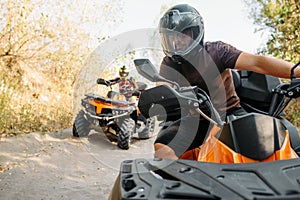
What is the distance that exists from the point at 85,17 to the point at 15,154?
5.93m

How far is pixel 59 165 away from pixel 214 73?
383 centimetres

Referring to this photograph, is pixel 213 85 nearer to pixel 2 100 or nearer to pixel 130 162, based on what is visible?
pixel 130 162

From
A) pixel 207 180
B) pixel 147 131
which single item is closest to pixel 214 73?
pixel 207 180

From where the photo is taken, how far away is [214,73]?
2.14m

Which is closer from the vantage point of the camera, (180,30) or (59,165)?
(180,30)

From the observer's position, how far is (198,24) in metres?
1.96

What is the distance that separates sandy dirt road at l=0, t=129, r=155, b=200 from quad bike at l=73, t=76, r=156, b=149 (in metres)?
0.22

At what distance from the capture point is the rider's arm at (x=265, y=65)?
179 cm

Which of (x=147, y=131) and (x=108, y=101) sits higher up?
(x=108, y=101)

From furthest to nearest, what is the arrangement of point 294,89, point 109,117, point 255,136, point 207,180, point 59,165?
1. point 109,117
2. point 59,165
3. point 294,89
4. point 255,136
5. point 207,180

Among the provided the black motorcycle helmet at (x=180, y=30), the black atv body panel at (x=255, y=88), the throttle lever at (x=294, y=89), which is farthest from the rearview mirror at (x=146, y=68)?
the black atv body panel at (x=255, y=88)

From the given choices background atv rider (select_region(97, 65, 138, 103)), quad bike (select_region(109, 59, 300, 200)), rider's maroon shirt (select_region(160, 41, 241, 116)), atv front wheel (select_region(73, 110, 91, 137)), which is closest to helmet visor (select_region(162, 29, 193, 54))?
rider's maroon shirt (select_region(160, 41, 241, 116))

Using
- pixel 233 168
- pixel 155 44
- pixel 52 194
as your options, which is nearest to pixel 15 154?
pixel 52 194

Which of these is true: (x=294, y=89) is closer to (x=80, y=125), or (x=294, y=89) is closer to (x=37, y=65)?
(x=80, y=125)
